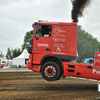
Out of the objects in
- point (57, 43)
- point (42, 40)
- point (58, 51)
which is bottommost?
point (58, 51)

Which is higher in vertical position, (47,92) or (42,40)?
(42,40)

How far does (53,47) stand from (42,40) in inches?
28.3

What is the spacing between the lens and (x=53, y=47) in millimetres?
6742

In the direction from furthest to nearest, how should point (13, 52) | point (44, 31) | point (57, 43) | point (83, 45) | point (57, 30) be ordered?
point (13, 52) < point (83, 45) < point (44, 31) < point (57, 30) < point (57, 43)

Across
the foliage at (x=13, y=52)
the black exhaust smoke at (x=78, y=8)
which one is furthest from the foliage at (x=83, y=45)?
the foliage at (x=13, y=52)

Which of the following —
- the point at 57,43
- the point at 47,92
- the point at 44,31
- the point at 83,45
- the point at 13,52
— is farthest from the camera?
the point at 13,52

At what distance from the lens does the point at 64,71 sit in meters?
6.74

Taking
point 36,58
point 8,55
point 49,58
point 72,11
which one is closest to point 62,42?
point 49,58

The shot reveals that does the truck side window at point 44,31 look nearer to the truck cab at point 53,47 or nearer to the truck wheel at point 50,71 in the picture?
the truck cab at point 53,47

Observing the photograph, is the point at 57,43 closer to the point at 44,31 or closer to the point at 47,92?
the point at 44,31

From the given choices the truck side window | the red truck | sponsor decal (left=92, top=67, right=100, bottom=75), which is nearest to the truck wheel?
the red truck

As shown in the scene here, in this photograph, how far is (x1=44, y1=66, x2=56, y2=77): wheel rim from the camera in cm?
669

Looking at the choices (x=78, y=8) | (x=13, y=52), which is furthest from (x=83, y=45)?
(x=13, y=52)

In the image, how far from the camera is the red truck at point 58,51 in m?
6.65
